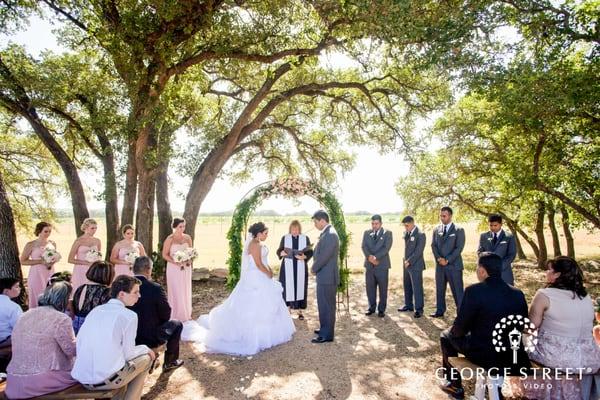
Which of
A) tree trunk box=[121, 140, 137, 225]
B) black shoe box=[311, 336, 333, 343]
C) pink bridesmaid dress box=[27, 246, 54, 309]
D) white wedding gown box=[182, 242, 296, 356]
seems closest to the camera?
white wedding gown box=[182, 242, 296, 356]

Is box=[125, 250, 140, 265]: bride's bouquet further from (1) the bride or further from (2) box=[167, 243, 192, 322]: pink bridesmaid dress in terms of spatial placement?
(1) the bride

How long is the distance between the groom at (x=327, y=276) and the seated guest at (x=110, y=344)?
3.35 meters

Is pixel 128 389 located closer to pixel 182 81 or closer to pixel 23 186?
pixel 182 81

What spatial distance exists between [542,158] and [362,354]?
28.7 feet

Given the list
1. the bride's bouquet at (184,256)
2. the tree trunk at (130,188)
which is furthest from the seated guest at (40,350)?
the tree trunk at (130,188)

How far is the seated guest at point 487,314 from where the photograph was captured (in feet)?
13.0

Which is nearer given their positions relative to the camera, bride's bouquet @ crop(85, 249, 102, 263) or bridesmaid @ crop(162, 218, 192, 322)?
bride's bouquet @ crop(85, 249, 102, 263)

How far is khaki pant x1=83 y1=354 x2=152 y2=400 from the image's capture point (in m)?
3.64

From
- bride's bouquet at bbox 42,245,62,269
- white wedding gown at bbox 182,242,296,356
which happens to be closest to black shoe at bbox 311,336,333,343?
white wedding gown at bbox 182,242,296,356

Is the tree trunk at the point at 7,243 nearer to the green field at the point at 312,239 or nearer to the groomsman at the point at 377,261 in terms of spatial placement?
the green field at the point at 312,239

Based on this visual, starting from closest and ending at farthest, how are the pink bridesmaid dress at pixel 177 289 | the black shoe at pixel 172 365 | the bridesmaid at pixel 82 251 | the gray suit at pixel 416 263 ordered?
the black shoe at pixel 172 365 → the bridesmaid at pixel 82 251 → the pink bridesmaid dress at pixel 177 289 → the gray suit at pixel 416 263

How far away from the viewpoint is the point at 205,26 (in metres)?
8.28

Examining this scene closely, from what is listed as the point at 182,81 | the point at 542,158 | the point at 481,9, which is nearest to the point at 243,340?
the point at 481,9
